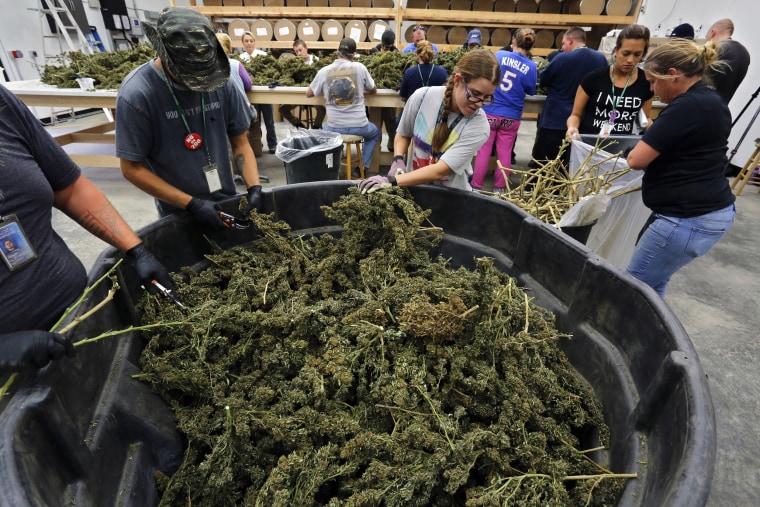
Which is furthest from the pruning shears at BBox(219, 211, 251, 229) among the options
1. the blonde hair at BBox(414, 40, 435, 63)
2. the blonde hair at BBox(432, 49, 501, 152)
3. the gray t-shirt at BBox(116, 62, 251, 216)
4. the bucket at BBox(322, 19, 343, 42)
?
the bucket at BBox(322, 19, 343, 42)

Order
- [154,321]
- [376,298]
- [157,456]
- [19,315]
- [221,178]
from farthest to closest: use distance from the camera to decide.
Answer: [221,178] < [376,298] < [154,321] < [157,456] < [19,315]

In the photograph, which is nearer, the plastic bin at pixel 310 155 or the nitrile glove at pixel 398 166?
the nitrile glove at pixel 398 166

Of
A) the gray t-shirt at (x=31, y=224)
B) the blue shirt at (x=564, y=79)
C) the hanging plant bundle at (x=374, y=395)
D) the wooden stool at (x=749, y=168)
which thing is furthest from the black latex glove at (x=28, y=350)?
the wooden stool at (x=749, y=168)

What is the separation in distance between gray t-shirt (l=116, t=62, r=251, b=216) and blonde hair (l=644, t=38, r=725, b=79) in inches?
78.8

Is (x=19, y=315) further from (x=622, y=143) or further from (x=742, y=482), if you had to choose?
(x=622, y=143)

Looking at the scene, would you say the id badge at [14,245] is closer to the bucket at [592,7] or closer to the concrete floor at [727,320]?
the concrete floor at [727,320]

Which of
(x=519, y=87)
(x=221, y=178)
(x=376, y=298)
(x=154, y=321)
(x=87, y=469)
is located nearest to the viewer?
(x=87, y=469)

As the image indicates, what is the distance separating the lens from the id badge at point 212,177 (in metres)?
1.86

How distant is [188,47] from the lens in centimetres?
148

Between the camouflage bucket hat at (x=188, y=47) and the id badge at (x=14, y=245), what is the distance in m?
0.82

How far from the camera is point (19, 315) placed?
1037 mm

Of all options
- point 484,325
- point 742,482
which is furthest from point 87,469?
point 742,482

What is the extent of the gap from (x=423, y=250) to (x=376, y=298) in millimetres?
433

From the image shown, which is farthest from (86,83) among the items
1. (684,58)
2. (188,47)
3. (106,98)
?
(684,58)
